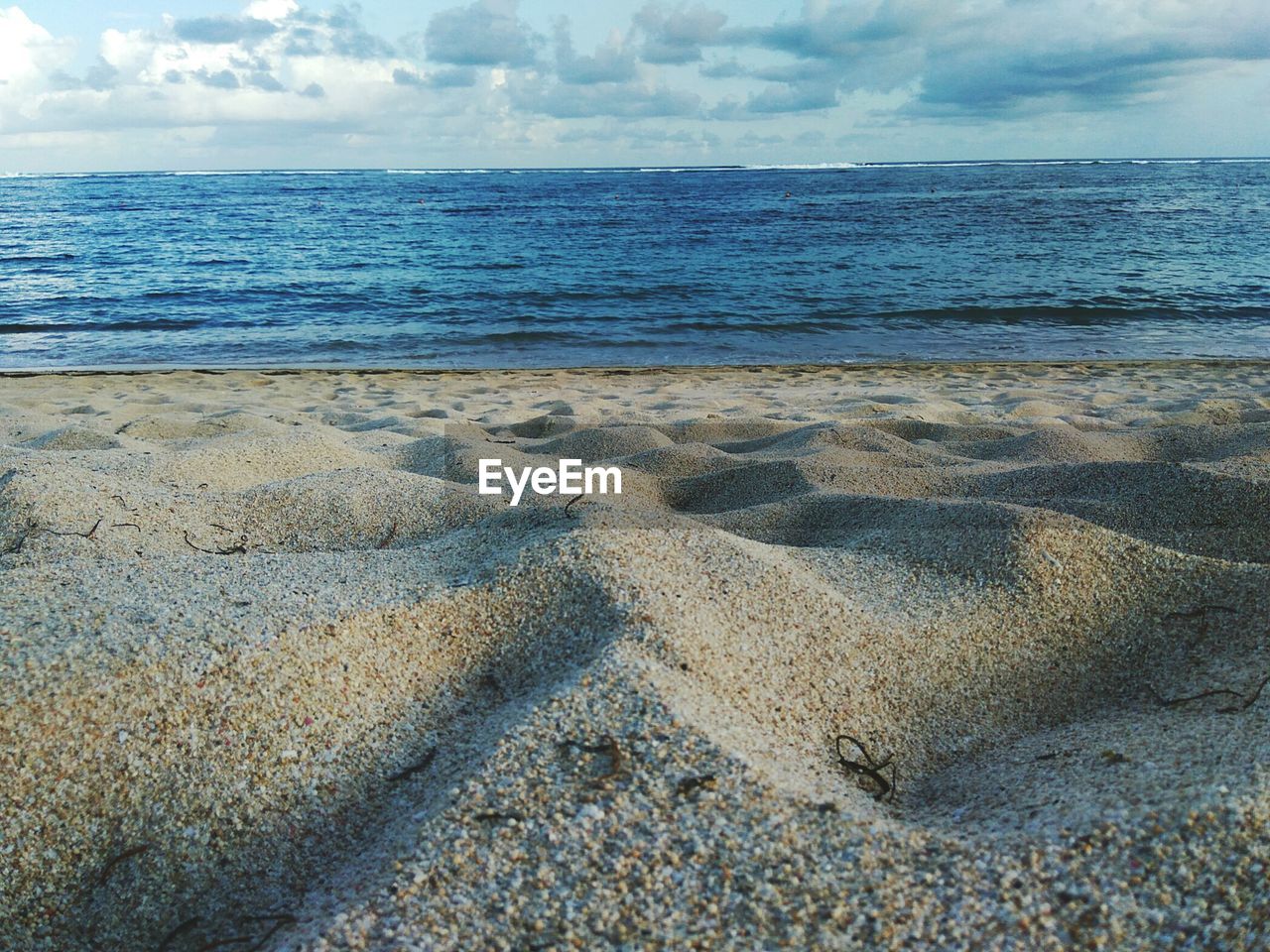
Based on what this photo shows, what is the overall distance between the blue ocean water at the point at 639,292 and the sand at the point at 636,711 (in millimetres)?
6504

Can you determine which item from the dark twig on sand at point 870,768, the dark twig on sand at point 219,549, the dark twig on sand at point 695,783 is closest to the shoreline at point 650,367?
the dark twig on sand at point 219,549

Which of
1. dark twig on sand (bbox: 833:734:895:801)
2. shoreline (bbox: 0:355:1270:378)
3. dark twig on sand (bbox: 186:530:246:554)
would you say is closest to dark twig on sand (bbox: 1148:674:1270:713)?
dark twig on sand (bbox: 833:734:895:801)

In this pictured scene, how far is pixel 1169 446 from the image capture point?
4211 mm

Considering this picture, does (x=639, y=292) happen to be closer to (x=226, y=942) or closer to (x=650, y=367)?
(x=650, y=367)

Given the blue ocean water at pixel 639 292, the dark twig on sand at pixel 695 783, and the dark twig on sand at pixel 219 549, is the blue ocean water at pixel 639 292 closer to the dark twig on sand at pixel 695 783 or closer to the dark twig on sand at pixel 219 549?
the dark twig on sand at pixel 219 549

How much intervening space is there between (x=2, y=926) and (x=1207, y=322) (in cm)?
1283

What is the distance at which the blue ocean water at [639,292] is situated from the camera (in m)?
10.0

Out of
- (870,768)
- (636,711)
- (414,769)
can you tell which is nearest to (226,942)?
(414,769)

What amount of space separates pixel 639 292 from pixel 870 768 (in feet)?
41.5

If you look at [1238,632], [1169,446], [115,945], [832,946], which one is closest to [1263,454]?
[1169,446]

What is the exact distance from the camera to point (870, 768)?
180 centimetres

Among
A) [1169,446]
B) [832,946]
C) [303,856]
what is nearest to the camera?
[832,946]

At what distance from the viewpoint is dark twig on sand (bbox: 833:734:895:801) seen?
1714mm

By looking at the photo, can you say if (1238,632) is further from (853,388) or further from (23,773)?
Answer: (853,388)
